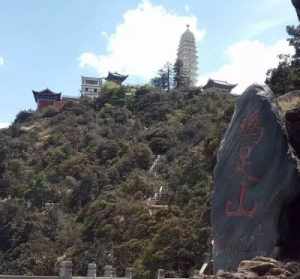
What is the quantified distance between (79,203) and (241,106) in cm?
2934

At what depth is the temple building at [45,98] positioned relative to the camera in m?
65.0

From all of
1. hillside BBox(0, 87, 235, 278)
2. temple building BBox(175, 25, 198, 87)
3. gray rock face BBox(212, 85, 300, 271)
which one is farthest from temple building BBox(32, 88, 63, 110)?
gray rock face BBox(212, 85, 300, 271)

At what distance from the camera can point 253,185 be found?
30.3ft

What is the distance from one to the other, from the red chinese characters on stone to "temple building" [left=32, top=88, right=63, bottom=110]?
56.2 metres

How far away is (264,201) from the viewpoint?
898 cm

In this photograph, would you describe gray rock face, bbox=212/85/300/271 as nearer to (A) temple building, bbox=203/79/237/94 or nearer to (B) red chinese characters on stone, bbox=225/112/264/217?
(B) red chinese characters on stone, bbox=225/112/264/217

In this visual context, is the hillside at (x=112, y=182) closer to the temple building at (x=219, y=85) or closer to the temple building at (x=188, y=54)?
the temple building at (x=219, y=85)

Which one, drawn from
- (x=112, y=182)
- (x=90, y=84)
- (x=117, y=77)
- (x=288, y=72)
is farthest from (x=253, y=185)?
(x=90, y=84)

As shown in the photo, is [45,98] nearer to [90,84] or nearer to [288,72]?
[90,84]

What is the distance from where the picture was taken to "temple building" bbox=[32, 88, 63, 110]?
65.0 m

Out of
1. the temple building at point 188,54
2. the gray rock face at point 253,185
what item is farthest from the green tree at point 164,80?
the gray rock face at point 253,185

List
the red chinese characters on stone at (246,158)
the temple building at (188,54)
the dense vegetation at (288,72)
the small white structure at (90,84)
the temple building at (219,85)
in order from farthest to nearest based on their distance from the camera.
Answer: the small white structure at (90,84) < the temple building at (188,54) < the temple building at (219,85) < the dense vegetation at (288,72) < the red chinese characters on stone at (246,158)

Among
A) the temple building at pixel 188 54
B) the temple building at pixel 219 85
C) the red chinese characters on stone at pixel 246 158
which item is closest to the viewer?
the red chinese characters on stone at pixel 246 158

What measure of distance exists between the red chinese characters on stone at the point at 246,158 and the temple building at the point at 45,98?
2212 inches
